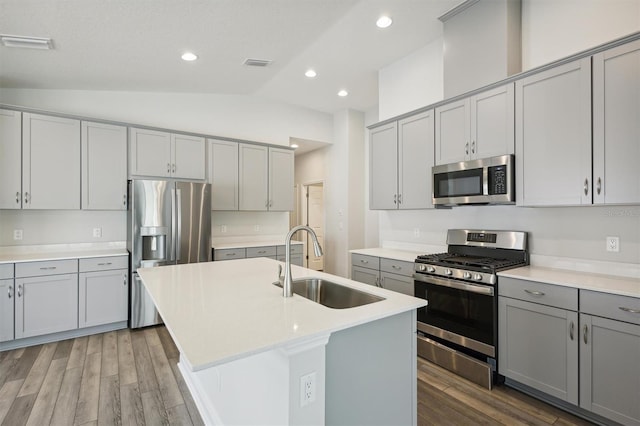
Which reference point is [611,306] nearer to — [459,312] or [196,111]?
[459,312]

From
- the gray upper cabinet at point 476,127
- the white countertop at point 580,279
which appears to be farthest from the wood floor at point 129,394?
the gray upper cabinet at point 476,127

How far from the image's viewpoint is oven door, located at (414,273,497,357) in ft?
7.99

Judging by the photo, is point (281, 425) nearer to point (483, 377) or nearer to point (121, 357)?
point (483, 377)

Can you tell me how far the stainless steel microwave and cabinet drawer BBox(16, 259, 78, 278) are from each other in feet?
12.5

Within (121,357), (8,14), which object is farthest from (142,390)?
(8,14)

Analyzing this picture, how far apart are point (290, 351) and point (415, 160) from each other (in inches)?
111

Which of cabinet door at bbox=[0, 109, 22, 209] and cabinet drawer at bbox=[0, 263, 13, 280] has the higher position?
cabinet door at bbox=[0, 109, 22, 209]

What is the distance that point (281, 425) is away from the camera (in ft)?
3.89

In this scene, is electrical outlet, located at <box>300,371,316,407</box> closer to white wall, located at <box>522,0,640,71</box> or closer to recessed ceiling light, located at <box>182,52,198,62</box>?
white wall, located at <box>522,0,640,71</box>

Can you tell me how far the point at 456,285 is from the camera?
2643 mm

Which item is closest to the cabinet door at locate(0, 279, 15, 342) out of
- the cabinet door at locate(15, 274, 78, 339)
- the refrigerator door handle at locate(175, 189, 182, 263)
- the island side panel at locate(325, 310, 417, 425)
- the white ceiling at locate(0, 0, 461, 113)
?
the cabinet door at locate(15, 274, 78, 339)

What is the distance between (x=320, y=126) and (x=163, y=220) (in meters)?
3.34

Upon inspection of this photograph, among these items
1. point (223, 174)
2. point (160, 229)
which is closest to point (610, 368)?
point (160, 229)

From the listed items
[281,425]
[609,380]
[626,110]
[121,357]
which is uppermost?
[626,110]
